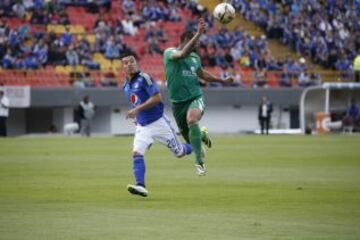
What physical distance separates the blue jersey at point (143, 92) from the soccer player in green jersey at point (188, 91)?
159 centimetres

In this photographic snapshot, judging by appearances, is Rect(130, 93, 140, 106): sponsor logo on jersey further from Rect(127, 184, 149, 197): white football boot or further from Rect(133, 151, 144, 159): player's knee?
Rect(127, 184, 149, 197): white football boot

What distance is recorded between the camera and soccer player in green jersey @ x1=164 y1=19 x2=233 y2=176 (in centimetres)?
1698

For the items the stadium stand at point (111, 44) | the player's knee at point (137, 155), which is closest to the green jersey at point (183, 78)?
the player's knee at point (137, 155)

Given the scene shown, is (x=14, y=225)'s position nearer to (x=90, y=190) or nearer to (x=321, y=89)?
(x=90, y=190)

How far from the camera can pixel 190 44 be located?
16.2 m

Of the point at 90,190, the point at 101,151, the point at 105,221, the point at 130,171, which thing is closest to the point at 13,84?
the point at 101,151

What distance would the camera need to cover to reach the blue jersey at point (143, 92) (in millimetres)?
15188

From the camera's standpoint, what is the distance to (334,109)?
4819 cm

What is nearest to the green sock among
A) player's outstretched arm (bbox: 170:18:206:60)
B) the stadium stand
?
player's outstretched arm (bbox: 170:18:206:60)

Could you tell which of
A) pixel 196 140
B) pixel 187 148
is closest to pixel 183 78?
pixel 196 140

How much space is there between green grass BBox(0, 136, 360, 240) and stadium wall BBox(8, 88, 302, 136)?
64.6 ft

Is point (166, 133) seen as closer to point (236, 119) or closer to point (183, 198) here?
point (183, 198)

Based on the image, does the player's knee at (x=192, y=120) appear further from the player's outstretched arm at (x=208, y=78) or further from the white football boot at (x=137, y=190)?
the white football boot at (x=137, y=190)

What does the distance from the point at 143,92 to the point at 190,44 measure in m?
1.39
